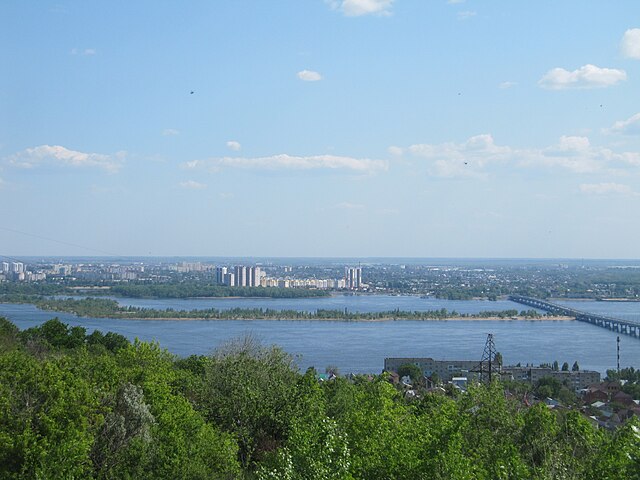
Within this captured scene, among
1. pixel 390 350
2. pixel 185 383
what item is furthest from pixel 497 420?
pixel 390 350

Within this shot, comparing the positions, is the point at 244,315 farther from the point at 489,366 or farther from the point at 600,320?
the point at 489,366

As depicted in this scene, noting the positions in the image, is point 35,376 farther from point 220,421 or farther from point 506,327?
point 506,327

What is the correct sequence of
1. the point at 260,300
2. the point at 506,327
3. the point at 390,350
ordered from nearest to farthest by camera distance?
the point at 390,350, the point at 506,327, the point at 260,300

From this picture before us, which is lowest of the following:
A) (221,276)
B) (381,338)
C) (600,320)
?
(381,338)

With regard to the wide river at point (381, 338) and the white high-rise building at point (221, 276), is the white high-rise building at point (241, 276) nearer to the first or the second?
the white high-rise building at point (221, 276)

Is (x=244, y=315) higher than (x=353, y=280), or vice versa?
(x=353, y=280)

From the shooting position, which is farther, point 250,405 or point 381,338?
point 381,338

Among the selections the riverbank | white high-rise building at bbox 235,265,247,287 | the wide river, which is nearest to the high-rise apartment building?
white high-rise building at bbox 235,265,247,287

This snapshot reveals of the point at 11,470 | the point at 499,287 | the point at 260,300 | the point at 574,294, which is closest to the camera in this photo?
the point at 11,470

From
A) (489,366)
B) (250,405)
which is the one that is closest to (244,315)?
(489,366)
